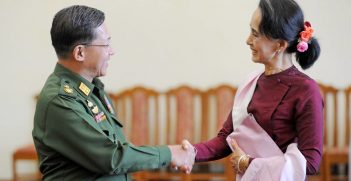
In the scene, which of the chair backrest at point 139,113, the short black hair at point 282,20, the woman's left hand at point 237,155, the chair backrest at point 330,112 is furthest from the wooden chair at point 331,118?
the short black hair at point 282,20

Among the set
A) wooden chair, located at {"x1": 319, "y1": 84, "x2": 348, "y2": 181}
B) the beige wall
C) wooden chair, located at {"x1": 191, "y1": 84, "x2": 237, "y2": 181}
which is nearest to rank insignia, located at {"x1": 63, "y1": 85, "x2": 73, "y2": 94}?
wooden chair, located at {"x1": 191, "y1": 84, "x2": 237, "y2": 181}

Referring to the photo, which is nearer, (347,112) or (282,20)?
(282,20)

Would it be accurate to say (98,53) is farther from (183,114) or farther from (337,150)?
(337,150)

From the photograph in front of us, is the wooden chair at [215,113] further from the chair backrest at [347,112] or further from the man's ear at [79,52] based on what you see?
the man's ear at [79,52]

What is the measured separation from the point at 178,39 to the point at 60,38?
3.06 meters

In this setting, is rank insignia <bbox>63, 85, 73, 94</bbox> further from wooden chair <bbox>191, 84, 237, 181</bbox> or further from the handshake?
wooden chair <bbox>191, 84, 237, 181</bbox>

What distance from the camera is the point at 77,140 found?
177cm

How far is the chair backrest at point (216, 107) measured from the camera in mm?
4645

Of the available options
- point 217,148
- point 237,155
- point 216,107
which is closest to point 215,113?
point 216,107

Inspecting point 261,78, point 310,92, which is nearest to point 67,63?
point 261,78

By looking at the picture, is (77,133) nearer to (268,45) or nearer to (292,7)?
(268,45)

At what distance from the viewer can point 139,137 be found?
15.6ft

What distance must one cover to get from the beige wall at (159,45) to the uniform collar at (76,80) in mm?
2977

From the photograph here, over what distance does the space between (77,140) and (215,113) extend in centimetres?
312
